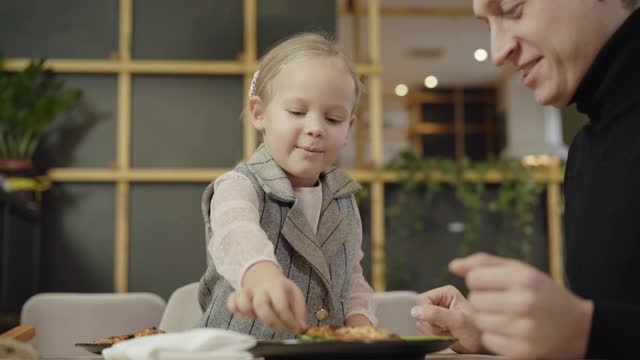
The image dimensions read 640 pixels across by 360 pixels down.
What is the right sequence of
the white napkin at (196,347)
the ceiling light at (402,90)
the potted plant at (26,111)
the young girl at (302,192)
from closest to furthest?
the white napkin at (196,347) < the young girl at (302,192) < the potted plant at (26,111) < the ceiling light at (402,90)

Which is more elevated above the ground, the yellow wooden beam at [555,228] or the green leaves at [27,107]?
the green leaves at [27,107]

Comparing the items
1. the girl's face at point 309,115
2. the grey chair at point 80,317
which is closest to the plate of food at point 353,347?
the girl's face at point 309,115

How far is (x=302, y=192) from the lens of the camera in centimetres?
147

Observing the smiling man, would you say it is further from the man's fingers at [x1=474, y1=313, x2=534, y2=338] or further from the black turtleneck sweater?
the man's fingers at [x1=474, y1=313, x2=534, y2=338]

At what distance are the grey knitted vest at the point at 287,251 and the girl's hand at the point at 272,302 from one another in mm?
396

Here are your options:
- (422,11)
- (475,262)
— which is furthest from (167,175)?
(422,11)

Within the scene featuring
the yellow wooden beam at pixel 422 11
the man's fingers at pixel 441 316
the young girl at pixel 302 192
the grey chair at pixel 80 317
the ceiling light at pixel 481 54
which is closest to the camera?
the man's fingers at pixel 441 316

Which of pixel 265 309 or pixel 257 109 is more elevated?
pixel 257 109

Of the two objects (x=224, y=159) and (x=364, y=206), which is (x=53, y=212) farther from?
(x=364, y=206)

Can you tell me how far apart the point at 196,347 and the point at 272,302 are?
0.11 meters

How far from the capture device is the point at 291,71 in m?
A: 1.42

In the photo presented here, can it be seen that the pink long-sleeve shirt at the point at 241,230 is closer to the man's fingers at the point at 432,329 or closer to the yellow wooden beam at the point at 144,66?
the man's fingers at the point at 432,329

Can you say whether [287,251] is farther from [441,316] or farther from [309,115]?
[441,316]

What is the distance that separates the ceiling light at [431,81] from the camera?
1178cm
